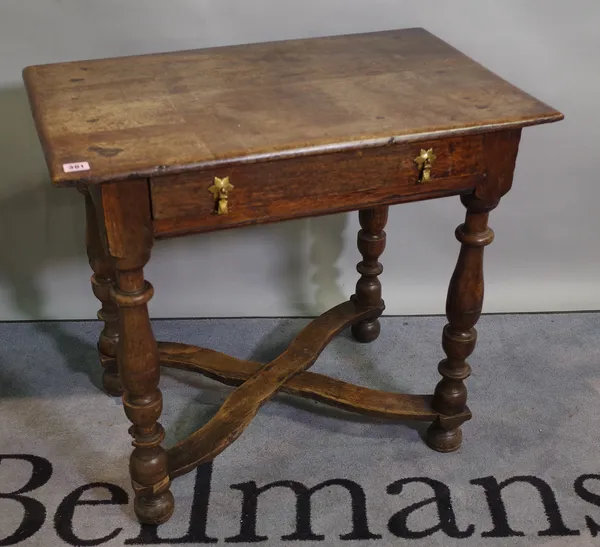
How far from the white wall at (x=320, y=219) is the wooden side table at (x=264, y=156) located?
0.26 meters

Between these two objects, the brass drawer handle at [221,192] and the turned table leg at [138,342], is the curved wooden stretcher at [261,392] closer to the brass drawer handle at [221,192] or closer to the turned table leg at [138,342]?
the turned table leg at [138,342]

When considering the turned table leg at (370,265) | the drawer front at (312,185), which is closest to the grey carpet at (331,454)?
the turned table leg at (370,265)

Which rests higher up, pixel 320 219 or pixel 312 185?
pixel 312 185

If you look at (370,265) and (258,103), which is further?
(370,265)

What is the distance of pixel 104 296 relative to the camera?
1.88 metres

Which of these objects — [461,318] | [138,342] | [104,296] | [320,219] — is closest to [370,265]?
[320,219]

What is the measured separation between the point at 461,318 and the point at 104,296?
0.78 m

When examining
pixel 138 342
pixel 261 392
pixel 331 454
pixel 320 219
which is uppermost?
pixel 138 342

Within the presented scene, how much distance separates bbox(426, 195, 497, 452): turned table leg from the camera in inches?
63.0

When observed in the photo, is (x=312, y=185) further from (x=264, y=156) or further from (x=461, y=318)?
(x=461, y=318)

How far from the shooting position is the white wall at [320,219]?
2.00 meters

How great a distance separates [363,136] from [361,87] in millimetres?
242

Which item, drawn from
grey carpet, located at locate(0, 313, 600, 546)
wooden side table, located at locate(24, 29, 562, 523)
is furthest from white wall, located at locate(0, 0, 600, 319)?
wooden side table, located at locate(24, 29, 562, 523)

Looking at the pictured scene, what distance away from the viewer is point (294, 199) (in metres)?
1.41
